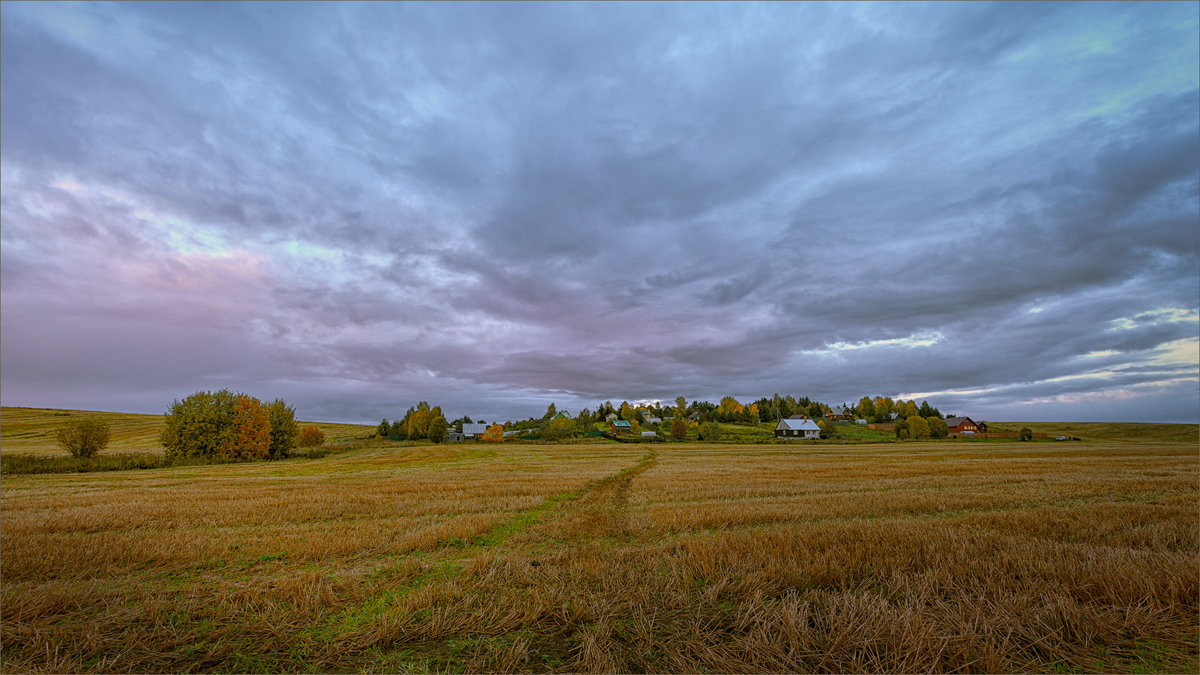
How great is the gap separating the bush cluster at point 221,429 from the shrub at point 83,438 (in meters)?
6.85

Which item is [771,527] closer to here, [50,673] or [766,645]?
[766,645]

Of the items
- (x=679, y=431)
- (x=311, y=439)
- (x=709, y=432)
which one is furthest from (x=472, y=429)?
(x=709, y=432)

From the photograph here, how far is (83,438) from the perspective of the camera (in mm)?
55250

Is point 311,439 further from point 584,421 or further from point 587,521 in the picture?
point 587,521

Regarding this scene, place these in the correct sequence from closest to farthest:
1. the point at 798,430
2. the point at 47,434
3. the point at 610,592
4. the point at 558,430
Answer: the point at 610,592, the point at 47,434, the point at 798,430, the point at 558,430

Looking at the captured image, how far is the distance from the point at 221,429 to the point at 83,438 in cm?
1348

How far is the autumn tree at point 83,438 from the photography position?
180 feet

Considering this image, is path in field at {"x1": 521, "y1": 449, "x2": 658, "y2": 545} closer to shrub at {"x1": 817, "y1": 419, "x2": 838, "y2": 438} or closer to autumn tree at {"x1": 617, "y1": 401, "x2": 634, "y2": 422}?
shrub at {"x1": 817, "y1": 419, "x2": 838, "y2": 438}

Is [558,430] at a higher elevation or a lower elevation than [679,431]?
higher

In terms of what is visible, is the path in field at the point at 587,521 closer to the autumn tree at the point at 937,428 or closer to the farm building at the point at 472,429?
the autumn tree at the point at 937,428

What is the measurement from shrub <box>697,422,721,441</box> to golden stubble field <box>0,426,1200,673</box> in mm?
97786

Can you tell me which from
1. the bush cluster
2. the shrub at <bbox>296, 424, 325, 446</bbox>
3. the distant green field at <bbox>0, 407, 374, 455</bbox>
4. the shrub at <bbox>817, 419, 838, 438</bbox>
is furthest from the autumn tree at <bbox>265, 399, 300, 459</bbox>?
the shrub at <bbox>817, 419, 838, 438</bbox>

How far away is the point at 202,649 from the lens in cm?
602

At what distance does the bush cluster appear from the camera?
64125 mm
